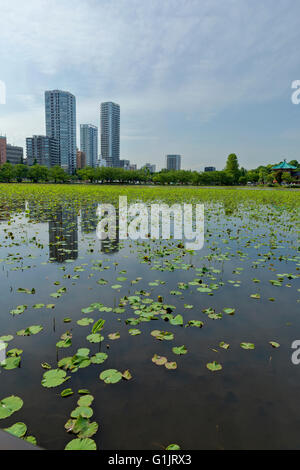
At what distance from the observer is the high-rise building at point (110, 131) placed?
18388 centimetres

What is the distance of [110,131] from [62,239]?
19605 cm

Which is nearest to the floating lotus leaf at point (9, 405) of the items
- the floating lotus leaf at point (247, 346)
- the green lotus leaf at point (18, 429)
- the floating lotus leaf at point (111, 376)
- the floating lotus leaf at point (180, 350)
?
the green lotus leaf at point (18, 429)

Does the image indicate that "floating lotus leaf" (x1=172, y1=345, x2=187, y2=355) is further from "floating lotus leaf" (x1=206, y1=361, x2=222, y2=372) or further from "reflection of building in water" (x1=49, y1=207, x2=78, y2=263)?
"reflection of building in water" (x1=49, y1=207, x2=78, y2=263)

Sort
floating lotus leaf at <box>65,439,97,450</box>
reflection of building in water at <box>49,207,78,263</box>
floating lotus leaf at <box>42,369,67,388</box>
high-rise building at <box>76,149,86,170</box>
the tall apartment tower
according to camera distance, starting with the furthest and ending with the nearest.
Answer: high-rise building at <box>76,149,86,170</box> < the tall apartment tower < reflection of building in water at <box>49,207,78,263</box> < floating lotus leaf at <box>42,369,67,388</box> < floating lotus leaf at <box>65,439,97,450</box>

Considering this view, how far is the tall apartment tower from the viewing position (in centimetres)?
14812

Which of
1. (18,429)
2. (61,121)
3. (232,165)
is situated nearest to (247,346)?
(18,429)

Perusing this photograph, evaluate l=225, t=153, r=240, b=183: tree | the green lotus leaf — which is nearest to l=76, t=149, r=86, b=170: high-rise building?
l=225, t=153, r=240, b=183: tree

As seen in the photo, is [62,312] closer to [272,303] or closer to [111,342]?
[111,342]

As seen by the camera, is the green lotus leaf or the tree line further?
the tree line

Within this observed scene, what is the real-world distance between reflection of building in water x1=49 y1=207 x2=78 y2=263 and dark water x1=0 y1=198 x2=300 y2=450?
0.17 metres

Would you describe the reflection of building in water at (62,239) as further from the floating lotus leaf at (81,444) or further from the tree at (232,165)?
the tree at (232,165)

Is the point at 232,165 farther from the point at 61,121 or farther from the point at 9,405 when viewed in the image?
the point at 61,121

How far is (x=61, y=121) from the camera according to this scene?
149 metres

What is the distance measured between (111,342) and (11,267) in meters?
3.36
